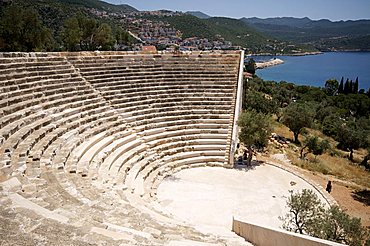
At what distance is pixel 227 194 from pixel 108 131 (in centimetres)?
560

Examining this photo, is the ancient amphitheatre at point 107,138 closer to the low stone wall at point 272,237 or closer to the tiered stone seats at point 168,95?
the tiered stone seats at point 168,95

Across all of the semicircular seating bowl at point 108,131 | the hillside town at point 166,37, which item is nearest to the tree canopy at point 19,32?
the semicircular seating bowl at point 108,131

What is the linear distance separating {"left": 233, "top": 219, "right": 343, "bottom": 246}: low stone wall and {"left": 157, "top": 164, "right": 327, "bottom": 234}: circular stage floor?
2.24 meters

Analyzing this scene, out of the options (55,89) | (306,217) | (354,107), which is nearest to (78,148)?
(55,89)

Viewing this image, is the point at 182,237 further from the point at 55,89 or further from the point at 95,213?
the point at 55,89

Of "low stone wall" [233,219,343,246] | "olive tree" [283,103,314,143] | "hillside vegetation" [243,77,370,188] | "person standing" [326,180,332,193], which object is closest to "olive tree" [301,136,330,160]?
"hillside vegetation" [243,77,370,188]

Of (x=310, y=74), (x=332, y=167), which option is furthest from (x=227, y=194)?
(x=310, y=74)

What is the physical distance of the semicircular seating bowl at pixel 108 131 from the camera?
236 inches

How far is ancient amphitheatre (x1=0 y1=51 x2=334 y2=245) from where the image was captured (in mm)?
5152

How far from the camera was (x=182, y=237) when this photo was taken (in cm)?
551

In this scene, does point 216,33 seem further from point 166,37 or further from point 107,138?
point 107,138

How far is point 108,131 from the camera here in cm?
1302

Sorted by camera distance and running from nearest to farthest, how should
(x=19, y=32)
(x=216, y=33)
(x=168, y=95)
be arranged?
1. (x=168, y=95)
2. (x=19, y=32)
3. (x=216, y=33)

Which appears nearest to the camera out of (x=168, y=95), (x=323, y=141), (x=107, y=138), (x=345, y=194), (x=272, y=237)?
(x=272, y=237)
